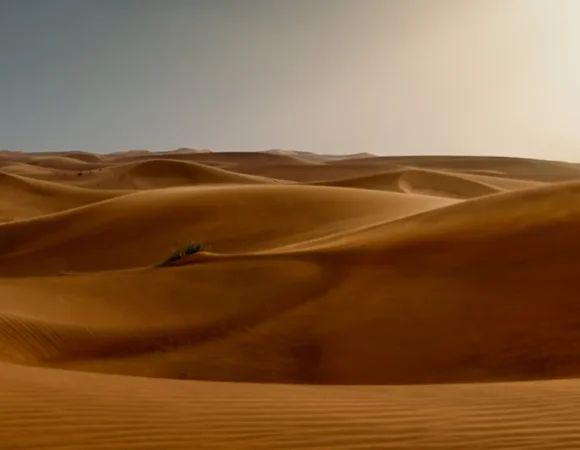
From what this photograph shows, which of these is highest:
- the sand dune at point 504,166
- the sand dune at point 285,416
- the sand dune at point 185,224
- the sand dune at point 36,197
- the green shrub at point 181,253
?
the sand dune at point 504,166

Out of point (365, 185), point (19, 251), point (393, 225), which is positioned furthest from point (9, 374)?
point (365, 185)

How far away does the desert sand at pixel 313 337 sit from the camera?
170 inches

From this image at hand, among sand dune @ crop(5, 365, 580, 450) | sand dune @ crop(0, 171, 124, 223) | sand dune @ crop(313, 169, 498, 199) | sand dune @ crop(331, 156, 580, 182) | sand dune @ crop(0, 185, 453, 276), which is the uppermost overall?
sand dune @ crop(331, 156, 580, 182)

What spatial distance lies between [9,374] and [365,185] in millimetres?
37413

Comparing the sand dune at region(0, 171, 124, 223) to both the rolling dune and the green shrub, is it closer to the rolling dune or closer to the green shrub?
the rolling dune

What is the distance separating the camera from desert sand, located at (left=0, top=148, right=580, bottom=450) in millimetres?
4316

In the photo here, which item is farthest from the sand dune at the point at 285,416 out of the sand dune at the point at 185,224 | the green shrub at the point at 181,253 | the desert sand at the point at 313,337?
the sand dune at the point at 185,224

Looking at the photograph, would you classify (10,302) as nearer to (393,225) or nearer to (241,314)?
(241,314)

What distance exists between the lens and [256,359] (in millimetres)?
8469

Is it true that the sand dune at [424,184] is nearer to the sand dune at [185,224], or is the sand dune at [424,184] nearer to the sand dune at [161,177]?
the sand dune at [161,177]

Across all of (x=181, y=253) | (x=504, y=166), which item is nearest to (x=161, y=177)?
(x=504, y=166)

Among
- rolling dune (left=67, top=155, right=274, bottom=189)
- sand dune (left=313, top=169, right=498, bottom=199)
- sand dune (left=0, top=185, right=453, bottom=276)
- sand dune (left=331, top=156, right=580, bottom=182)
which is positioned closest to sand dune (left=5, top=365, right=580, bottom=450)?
sand dune (left=0, top=185, right=453, bottom=276)

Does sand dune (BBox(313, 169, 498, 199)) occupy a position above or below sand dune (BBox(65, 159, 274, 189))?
below

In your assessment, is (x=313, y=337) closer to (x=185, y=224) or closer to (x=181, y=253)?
A: (x=181, y=253)
